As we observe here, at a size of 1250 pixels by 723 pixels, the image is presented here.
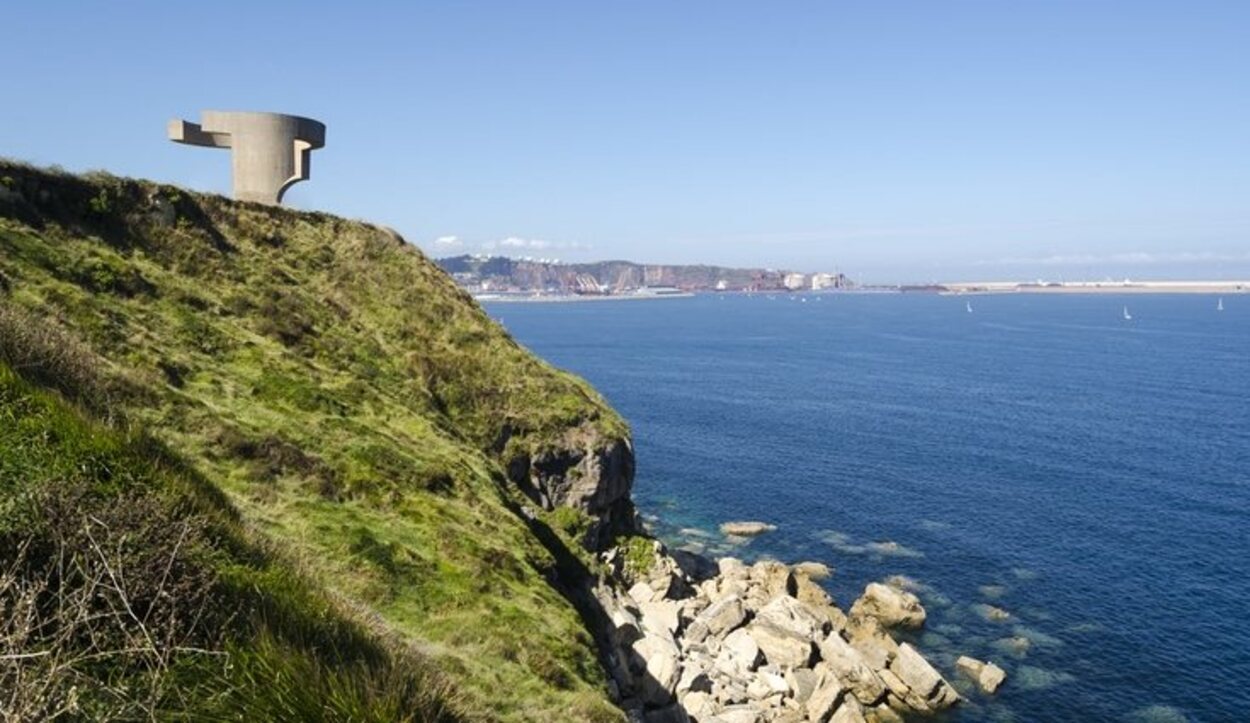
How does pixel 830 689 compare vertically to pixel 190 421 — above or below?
below

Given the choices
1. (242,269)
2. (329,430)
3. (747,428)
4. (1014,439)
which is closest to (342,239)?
(242,269)

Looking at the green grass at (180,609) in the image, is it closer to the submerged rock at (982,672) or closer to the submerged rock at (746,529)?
the submerged rock at (982,672)

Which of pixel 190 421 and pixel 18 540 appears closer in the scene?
Answer: pixel 18 540

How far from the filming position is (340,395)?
34.0 m

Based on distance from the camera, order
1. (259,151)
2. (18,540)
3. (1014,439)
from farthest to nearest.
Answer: (1014,439) → (259,151) → (18,540)

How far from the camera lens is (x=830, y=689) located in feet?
122

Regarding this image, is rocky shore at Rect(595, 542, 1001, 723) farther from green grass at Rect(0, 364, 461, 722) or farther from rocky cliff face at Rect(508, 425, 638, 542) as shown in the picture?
green grass at Rect(0, 364, 461, 722)

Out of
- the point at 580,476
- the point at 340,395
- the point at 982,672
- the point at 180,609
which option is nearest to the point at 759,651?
the point at 982,672

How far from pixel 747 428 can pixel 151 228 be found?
236 feet

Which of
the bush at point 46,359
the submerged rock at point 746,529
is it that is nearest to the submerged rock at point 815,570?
the submerged rock at point 746,529

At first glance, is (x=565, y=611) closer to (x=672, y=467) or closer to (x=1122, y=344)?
(x=672, y=467)

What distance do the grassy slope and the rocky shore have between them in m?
6.97

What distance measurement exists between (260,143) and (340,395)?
22.7 metres

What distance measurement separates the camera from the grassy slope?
20.6 meters
